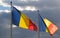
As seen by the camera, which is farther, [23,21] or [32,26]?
[32,26]

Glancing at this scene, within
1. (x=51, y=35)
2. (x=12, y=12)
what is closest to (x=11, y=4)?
(x=12, y=12)

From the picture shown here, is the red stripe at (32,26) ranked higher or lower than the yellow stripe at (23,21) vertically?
lower

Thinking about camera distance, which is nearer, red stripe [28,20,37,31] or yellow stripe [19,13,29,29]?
yellow stripe [19,13,29,29]

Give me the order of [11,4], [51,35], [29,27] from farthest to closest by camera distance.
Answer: [51,35], [29,27], [11,4]

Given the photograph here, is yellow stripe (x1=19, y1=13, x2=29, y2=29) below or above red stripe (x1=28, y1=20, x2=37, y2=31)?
above

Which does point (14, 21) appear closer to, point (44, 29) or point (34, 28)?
point (34, 28)

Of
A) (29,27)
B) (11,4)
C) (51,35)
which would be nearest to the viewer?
(11,4)

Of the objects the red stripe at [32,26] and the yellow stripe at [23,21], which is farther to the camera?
the red stripe at [32,26]

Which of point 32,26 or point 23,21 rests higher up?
point 23,21

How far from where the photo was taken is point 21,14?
215 ft

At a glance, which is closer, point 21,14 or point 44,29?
point 21,14

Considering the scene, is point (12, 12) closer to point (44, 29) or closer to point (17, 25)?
point (17, 25)

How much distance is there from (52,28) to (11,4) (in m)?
15.7

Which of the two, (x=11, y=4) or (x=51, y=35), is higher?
(x=11, y=4)
